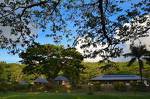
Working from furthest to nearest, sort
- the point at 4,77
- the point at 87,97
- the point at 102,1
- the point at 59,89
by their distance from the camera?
the point at 4,77, the point at 59,89, the point at 87,97, the point at 102,1

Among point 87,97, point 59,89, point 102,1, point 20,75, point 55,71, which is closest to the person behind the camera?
point 102,1

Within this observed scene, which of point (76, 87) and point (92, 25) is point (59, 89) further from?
point (92, 25)

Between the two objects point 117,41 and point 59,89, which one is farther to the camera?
point 59,89

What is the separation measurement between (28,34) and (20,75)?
280 feet

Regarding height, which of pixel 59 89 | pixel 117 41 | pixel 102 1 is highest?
pixel 102 1

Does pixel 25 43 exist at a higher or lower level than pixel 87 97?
higher

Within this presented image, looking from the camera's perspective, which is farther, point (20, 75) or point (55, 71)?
point (20, 75)

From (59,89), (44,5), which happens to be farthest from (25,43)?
(59,89)

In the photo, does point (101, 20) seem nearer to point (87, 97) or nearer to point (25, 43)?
point (25, 43)

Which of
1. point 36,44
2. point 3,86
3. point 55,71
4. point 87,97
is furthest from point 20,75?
point 36,44

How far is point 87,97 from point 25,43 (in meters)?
30.1

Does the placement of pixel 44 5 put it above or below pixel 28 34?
above

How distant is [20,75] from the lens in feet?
310

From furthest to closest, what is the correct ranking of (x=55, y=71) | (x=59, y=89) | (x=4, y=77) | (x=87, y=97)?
(x=55, y=71)
(x=4, y=77)
(x=59, y=89)
(x=87, y=97)
